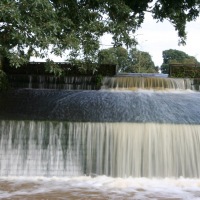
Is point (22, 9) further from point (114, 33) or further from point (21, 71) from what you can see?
point (21, 71)

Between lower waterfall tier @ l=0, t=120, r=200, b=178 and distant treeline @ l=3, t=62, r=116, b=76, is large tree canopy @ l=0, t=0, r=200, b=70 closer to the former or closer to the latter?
lower waterfall tier @ l=0, t=120, r=200, b=178

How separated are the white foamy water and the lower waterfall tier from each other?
282 millimetres

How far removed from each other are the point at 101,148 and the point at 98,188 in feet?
4.60

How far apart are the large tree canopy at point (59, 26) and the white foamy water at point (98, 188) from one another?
2593 millimetres

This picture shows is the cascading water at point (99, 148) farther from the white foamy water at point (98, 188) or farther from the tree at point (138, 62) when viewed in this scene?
the tree at point (138, 62)

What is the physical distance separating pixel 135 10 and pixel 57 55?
22.6 feet

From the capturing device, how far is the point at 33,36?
7309mm

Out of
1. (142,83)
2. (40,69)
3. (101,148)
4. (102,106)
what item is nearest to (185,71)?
(142,83)

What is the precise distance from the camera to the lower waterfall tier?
8.95m

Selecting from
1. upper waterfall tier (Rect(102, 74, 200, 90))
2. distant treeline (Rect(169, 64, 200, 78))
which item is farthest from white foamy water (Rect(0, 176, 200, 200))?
distant treeline (Rect(169, 64, 200, 78))

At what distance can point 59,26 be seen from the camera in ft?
26.2

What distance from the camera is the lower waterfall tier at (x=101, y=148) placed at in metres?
8.95

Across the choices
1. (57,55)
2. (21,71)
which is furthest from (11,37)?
(21,71)

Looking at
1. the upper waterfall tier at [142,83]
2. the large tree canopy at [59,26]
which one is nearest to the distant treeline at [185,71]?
the upper waterfall tier at [142,83]
